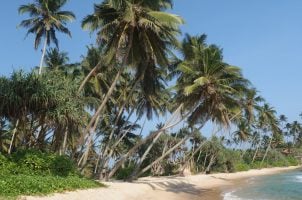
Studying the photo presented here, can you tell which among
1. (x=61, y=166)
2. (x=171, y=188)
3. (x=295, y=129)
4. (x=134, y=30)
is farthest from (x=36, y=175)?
(x=295, y=129)

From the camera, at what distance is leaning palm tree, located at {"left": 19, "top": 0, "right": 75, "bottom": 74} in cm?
3072

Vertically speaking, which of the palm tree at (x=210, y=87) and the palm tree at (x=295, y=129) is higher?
the palm tree at (x=295, y=129)

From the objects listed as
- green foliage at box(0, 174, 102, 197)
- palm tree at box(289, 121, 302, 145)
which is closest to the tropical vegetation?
green foliage at box(0, 174, 102, 197)

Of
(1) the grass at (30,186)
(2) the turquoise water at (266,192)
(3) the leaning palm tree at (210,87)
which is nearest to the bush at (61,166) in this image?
(1) the grass at (30,186)

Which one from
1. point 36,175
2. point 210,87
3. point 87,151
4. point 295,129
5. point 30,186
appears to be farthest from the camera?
point 295,129

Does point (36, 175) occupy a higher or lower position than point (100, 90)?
lower

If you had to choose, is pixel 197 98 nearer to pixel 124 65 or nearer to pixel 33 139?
pixel 124 65

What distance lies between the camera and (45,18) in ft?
101

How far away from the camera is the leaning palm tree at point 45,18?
30719mm

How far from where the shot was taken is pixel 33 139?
25.9 meters

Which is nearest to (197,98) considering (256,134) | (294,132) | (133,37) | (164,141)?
(133,37)

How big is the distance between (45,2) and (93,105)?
29.2 feet

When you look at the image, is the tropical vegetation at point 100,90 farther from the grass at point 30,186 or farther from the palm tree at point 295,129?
the palm tree at point 295,129

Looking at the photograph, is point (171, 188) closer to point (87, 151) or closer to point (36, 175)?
point (87, 151)
